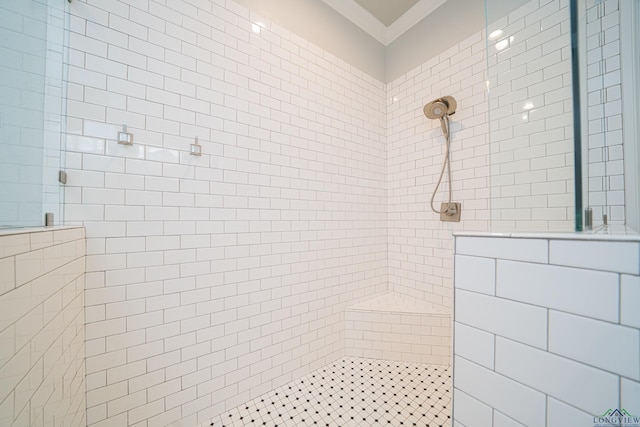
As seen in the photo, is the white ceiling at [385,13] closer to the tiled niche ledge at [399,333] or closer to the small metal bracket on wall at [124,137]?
the small metal bracket on wall at [124,137]

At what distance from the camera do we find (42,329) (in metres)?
0.59

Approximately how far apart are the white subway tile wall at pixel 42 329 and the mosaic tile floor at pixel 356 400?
76cm

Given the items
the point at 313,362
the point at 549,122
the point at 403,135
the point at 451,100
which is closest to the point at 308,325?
the point at 313,362

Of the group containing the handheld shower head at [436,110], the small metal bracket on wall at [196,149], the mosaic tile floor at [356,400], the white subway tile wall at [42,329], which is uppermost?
the handheld shower head at [436,110]

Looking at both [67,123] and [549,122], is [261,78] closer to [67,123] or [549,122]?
[67,123]

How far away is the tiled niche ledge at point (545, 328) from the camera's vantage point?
34cm

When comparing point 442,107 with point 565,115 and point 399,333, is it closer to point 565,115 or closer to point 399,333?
point 565,115

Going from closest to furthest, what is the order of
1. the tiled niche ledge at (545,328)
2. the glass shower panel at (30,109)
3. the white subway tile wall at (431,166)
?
1. the tiled niche ledge at (545,328)
2. the glass shower panel at (30,109)
3. the white subway tile wall at (431,166)

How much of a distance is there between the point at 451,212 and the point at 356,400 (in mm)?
1416

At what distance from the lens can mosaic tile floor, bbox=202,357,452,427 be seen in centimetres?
119

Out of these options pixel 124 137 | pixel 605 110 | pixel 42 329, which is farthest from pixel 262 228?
pixel 605 110

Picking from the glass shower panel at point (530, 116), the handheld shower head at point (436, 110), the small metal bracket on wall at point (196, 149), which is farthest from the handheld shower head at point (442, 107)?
the small metal bracket on wall at point (196, 149)

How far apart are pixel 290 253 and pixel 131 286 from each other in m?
0.84

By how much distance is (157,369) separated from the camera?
1.09m
